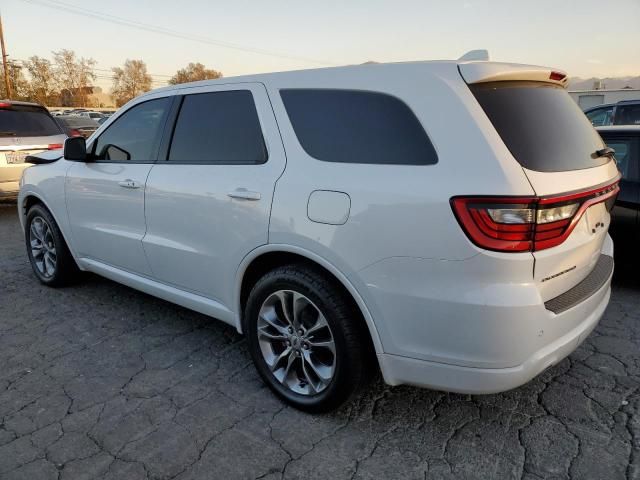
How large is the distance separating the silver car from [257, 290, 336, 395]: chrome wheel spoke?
630 cm

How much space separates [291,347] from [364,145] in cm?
115

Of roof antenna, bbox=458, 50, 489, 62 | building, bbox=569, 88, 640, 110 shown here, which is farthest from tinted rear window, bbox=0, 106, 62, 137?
building, bbox=569, 88, 640, 110

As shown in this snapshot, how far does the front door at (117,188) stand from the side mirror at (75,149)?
92 millimetres

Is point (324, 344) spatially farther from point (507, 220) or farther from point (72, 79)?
point (72, 79)

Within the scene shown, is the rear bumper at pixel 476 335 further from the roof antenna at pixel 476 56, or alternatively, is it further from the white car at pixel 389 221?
the roof antenna at pixel 476 56

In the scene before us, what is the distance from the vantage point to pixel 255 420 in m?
2.55

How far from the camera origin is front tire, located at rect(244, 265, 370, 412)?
7.59 feet

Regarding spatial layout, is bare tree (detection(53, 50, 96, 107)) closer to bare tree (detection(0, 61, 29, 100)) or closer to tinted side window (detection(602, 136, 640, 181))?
bare tree (detection(0, 61, 29, 100))

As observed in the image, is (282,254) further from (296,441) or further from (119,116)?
(119,116)

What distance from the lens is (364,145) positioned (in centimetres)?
225

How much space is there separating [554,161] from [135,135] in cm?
281

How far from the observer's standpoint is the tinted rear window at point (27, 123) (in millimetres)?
7414

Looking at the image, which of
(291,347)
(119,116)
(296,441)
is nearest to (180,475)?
(296,441)

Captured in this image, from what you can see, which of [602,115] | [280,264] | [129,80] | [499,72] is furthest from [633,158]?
[129,80]
